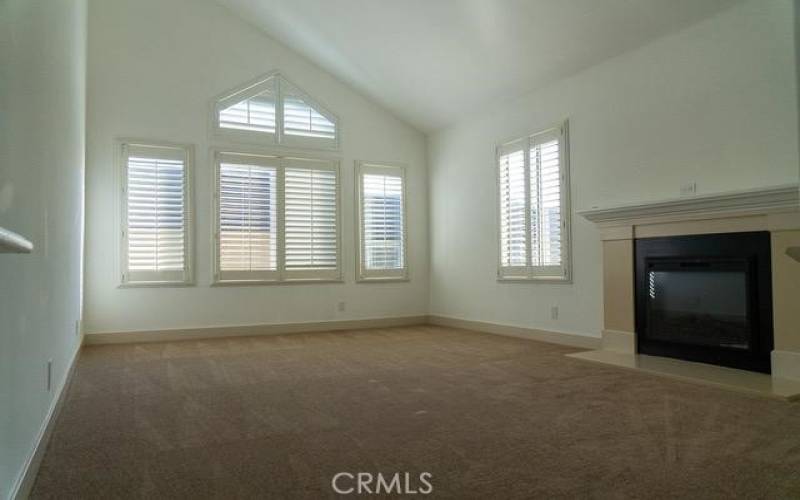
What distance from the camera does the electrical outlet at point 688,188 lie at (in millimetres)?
3963

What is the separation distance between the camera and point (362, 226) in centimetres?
683

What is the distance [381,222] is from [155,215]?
2.72m

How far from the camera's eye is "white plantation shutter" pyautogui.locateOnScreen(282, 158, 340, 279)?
6.37 m

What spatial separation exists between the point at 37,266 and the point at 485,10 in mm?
3955

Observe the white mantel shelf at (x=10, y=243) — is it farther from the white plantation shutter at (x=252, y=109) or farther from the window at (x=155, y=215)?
the white plantation shutter at (x=252, y=109)

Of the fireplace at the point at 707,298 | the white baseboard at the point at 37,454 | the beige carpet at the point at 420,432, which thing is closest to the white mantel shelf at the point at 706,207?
the fireplace at the point at 707,298

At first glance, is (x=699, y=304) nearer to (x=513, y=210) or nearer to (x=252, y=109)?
(x=513, y=210)

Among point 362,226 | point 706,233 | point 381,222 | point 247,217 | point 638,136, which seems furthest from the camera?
point 381,222

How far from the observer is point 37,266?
213 centimetres

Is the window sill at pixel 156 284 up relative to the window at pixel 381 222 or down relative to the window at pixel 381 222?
down

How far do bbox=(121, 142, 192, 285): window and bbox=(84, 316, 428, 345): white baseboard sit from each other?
1.83 feet

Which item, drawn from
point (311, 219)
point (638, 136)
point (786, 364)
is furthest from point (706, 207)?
point (311, 219)

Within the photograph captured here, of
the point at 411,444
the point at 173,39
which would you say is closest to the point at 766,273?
the point at 411,444

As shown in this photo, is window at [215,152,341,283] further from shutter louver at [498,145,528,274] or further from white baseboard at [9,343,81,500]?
white baseboard at [9,343,81,500]
